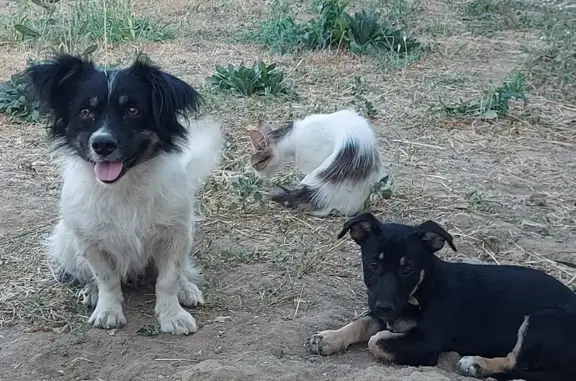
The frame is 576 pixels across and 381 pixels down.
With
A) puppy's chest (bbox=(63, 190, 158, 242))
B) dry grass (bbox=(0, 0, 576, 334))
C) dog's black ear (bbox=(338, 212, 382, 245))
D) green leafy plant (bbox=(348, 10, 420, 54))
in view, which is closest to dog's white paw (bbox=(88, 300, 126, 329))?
dry grass (bbox=(0, 0, 576, 334))

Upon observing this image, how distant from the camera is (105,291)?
4.58m

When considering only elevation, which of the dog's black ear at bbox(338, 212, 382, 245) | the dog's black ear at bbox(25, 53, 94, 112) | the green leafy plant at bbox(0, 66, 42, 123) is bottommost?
the green leafy plant at bbox(0, 66, 42, 123)

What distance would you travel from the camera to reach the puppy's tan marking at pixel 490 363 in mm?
4090

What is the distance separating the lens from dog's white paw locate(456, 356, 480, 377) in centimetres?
409

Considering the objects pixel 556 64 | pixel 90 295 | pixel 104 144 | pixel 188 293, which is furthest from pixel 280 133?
pixel 556 64

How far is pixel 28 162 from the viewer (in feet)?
22.6

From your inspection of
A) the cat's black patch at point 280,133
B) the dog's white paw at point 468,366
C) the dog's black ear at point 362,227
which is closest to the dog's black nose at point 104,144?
the dog's black ear at point 362,227

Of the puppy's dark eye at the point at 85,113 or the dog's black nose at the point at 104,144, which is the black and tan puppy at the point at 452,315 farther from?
the puppy's dark eye at the point at 85,113

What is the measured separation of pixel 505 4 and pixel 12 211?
9042 millimetres

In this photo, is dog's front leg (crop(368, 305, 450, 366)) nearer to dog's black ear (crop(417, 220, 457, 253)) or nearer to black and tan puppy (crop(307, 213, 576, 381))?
black and tan puppy (crop(307, 213, 576, 381))

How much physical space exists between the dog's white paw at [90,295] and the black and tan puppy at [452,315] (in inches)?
49.2

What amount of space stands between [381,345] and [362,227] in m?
0.60

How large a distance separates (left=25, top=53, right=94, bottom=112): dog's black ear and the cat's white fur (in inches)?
13.1

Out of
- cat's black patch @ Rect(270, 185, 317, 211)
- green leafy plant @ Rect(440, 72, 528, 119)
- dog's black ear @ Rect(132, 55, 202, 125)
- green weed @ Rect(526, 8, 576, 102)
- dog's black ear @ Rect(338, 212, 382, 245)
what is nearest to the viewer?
dog's black ear @ Rect(338, 212, 382, 245)
